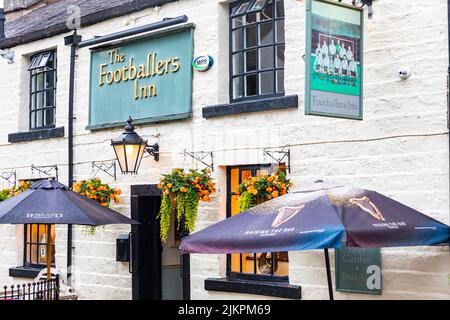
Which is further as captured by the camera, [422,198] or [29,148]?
[29,148]

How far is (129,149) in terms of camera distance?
36.1 ft

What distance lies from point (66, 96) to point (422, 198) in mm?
6385

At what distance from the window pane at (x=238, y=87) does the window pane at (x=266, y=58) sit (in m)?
0.43

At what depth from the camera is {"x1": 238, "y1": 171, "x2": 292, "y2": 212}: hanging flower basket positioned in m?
9.70

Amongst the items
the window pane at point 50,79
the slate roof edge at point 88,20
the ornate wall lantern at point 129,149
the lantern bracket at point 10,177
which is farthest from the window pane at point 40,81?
the ornate wall lantern at point 129,149

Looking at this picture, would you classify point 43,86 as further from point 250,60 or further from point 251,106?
point 251,106

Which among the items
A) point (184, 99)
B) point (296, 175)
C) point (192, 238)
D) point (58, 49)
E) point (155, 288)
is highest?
point (58, 49)

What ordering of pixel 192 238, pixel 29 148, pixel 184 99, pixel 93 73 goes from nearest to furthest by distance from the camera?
pixel 192 238 → pixel 184 99 → pixel 93 73 → pixel 29 148

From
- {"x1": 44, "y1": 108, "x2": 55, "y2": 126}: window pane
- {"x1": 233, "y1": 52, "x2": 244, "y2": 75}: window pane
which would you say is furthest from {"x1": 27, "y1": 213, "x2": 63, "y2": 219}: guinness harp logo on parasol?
{"x1": 44, "y1": 108, "x2": 55, "y2": 126}: window pane

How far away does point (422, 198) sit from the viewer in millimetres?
8812

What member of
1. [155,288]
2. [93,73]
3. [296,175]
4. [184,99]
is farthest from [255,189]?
[93,73]

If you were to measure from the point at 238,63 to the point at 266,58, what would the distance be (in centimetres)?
50

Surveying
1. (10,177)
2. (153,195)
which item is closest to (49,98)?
(10,177)

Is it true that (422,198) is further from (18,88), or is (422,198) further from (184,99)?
(18,88)
